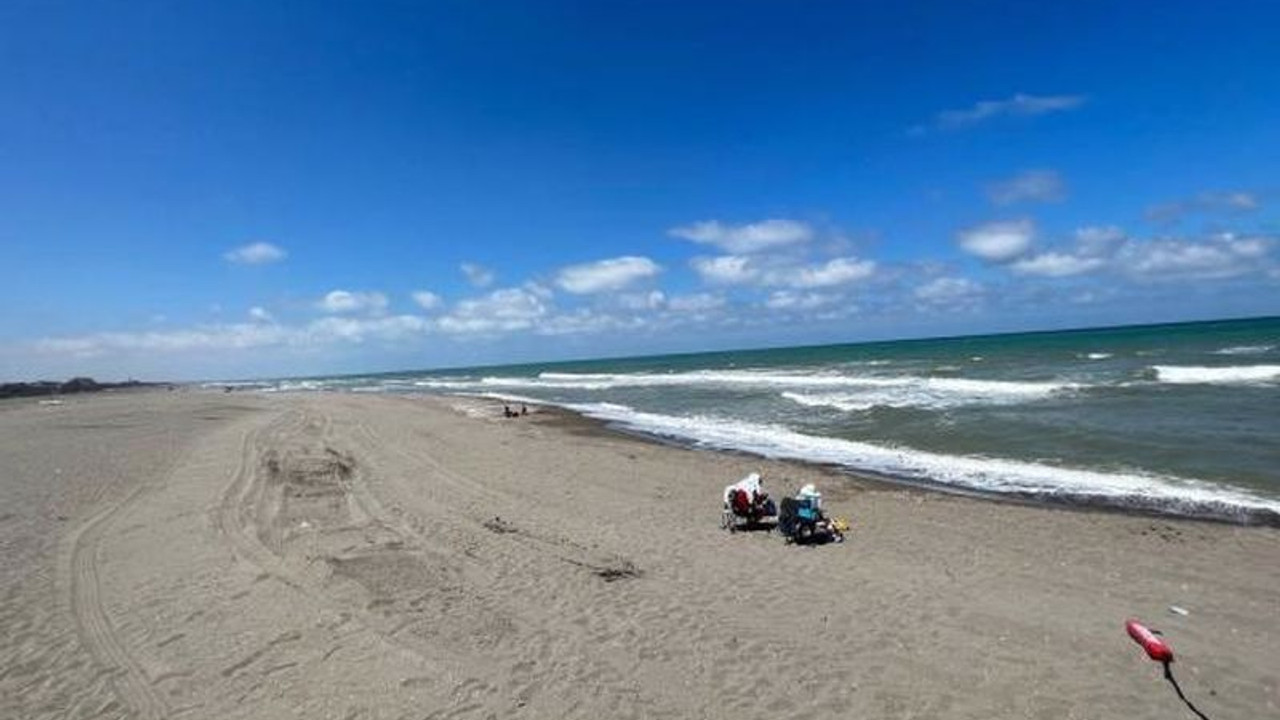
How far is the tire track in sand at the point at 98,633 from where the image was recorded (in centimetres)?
587

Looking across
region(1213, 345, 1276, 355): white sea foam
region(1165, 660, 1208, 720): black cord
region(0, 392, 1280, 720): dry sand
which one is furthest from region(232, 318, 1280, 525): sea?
region(1165, 660, 1208, 720): black cord

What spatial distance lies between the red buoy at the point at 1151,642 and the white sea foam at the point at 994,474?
615cm

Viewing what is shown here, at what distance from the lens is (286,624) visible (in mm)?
7215

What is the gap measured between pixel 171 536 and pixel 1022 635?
35.0 feet

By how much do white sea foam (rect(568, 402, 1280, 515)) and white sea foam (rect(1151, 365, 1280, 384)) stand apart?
18376mm

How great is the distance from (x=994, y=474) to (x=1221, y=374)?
77.4ft

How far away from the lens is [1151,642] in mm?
6156

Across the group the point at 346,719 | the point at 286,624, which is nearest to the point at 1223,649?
the point at 346,719

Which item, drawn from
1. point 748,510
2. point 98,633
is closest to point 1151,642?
point 748,510

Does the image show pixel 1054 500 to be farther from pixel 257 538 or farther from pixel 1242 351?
pixel 1242 351

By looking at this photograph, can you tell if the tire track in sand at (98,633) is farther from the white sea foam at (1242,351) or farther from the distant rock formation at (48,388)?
the distant rock formation at (48,388)

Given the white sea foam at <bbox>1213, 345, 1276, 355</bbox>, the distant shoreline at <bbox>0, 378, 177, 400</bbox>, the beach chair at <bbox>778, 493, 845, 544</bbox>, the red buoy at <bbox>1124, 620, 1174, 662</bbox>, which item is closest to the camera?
the red buoy at <bbox>1124, 620, 1174, 662</bbox>

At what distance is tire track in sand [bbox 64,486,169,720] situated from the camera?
587cm

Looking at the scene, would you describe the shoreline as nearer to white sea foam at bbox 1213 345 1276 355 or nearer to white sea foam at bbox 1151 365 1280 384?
white sea foam at bbox 1151 365 1280 384
